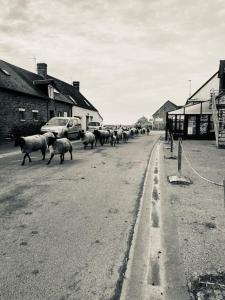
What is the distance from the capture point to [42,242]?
12.8ft

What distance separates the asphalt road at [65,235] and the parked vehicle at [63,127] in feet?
45.2

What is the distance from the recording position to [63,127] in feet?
73.6

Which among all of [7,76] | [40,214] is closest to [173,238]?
[40,214]

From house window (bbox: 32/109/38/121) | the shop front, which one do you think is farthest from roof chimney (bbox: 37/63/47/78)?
the shop front

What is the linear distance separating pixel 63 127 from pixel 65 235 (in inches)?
742

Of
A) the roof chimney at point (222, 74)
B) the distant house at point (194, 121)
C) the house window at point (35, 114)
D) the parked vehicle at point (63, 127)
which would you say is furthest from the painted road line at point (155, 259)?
the roof chimney at point (222, 74)

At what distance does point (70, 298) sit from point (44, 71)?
36.5 meters

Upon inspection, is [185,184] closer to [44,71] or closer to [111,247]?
[111,247]

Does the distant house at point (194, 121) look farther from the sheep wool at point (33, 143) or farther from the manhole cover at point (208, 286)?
the manhole cover at point (208, 286)

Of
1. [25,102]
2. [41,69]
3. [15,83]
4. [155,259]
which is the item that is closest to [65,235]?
[155,259]

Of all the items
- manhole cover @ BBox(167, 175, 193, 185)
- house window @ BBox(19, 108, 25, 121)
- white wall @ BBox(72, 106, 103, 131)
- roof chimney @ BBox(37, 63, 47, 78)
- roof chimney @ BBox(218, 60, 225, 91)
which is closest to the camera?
manhole cover @ BBox(167, 175, 193, 185)

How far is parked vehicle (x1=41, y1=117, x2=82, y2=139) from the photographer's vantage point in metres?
21.7

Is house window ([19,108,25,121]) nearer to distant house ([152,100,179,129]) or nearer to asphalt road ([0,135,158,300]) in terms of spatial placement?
asphalt road ([0,135,158,300])

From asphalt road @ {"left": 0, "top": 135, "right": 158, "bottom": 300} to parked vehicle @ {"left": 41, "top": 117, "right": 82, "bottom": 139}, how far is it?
45.2 ft
